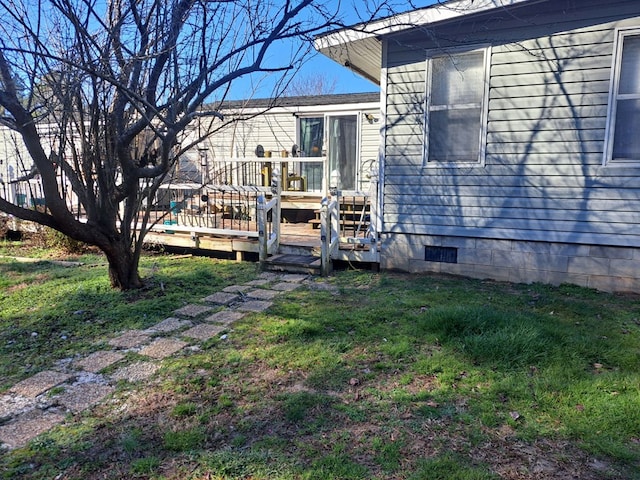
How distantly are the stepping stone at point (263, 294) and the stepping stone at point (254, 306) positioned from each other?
0.15m

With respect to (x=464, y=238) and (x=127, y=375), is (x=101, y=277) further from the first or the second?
(x=464, y=238)

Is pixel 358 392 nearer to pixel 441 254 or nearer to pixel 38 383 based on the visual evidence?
pixel 38 383

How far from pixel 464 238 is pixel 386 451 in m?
4.08

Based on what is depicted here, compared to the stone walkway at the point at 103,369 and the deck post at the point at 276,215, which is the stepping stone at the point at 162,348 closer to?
the stone walkway at the point at 103,369

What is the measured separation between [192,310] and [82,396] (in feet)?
5.67

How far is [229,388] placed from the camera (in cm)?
296

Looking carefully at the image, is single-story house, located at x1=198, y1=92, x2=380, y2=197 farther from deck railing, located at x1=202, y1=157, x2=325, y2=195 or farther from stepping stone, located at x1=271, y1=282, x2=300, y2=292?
stepping stone, located at x1=271, y1=282, x2=300, y2=292

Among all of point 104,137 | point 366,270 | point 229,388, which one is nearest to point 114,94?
point 104,137

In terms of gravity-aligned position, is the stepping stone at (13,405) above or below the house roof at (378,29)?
below

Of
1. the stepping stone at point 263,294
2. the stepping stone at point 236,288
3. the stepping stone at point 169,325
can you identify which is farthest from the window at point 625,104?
the stepping stone at point 169,325

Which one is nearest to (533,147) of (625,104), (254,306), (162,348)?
(625,104)

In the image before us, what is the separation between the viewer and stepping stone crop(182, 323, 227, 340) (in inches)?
153

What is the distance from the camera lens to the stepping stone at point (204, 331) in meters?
3.89

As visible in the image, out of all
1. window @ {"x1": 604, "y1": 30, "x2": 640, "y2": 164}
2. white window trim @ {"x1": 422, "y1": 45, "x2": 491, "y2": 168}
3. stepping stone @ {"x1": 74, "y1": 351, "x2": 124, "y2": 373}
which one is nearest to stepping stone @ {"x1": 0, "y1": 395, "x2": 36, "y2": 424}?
stepping stone @ {"x1": 74, "y1": 351, "x2": 124, "y2": 373}
